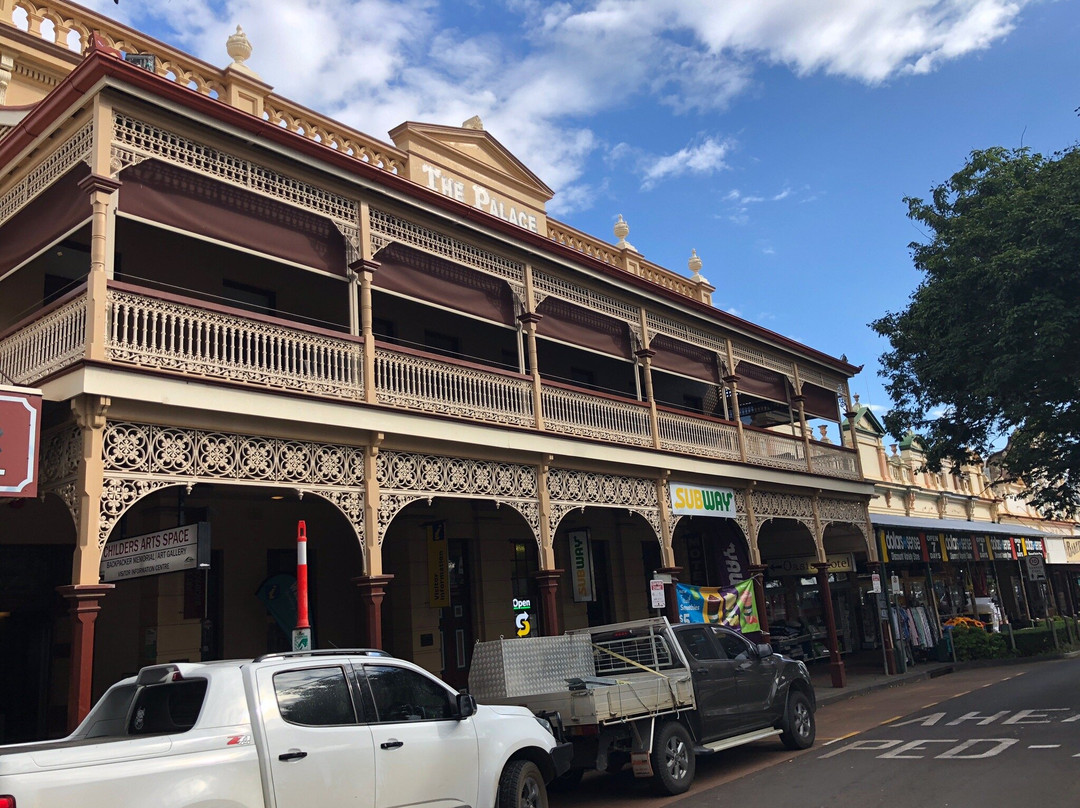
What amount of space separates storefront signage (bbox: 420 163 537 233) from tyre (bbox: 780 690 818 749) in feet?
28.7

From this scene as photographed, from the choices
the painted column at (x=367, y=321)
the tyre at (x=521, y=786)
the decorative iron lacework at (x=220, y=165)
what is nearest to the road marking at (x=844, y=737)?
the tyre at (x=521, y=786)

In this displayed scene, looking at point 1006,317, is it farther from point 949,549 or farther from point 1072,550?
point 1072,550

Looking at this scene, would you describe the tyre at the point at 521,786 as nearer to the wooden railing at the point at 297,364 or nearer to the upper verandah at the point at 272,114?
the wooden railing at the point at 297,364

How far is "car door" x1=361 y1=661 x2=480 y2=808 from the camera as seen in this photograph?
256 inches

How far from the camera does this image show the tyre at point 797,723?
12352 mm

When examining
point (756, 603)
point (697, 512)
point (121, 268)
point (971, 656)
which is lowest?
point (971, 656)

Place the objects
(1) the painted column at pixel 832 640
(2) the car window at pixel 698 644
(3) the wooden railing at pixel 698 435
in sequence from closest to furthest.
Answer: (2) the car window at pixel 698 644
(3) the wooden railing at pixel 698 435
(1) the painted column at pixel 832 640

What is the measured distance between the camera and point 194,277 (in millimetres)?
13008

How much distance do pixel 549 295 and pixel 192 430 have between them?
695 cm

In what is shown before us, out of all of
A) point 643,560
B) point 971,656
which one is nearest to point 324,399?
point 643,560

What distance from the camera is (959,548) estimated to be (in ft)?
90.9

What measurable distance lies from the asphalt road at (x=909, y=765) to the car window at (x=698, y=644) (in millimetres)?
1441

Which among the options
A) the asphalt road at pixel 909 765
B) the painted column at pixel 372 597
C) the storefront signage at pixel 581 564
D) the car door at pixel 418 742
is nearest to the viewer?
the car door at pixel 418 742

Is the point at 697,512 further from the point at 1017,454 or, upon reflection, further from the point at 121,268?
the point at 121,268
